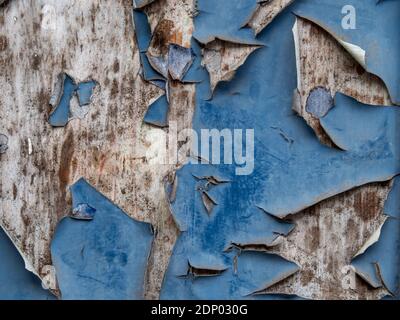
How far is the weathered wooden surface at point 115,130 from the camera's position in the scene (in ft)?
3.40

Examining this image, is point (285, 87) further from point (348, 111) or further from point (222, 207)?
point (222, 207)

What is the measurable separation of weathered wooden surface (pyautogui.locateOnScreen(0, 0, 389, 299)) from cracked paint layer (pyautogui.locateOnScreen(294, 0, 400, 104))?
0.8 inches

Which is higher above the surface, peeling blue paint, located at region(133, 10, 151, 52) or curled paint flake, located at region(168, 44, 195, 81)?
peeling blue paint, located at region(133, 10, 151, 52)

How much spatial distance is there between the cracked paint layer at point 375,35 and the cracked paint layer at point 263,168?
0.06 meters

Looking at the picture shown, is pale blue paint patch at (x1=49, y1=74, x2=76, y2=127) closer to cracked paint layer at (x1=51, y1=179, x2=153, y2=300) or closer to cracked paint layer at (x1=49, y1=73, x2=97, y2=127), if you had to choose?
cracked paint layer at (x1=49, y1=73, x2=97, y2=127)

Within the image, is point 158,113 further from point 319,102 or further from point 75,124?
point 319,102

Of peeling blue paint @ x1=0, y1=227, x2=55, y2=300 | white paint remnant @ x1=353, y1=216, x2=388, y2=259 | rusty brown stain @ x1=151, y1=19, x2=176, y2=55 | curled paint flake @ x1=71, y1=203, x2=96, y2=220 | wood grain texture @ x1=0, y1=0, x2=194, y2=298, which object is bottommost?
peeling blue paint @ x1=0, y1=227, x2=55, y2=300

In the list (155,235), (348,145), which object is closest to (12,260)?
(155,235)

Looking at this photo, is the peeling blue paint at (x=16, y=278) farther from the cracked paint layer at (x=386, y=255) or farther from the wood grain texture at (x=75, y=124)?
the cracked paint layer at (x=386, y=255)

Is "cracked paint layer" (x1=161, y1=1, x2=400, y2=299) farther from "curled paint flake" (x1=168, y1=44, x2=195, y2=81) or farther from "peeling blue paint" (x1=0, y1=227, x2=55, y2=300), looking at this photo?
"peeling blue paint" (x1=0, y1=227, x2=55, y2=300)

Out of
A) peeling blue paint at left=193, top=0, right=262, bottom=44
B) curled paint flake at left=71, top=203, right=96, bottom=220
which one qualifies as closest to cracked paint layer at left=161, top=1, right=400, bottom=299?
peeling blue paint at left=193, top=0, right=262, bottom=44

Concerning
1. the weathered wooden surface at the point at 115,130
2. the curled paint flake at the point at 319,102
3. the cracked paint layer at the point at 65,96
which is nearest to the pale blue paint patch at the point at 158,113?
the weathered wooden surface at the point at 115,130

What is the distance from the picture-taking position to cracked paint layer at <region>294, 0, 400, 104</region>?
3.33ft

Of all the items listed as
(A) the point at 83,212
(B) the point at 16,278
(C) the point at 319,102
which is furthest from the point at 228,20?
(B) the point at 16,278
